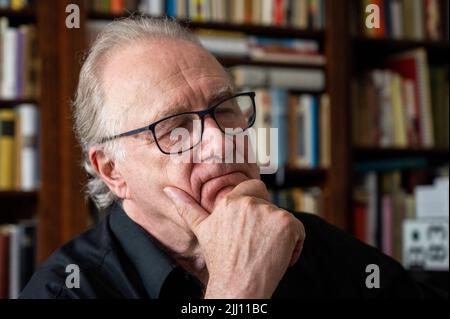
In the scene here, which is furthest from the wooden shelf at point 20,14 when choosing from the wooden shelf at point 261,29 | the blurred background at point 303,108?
the wooden shelf at point 261,29

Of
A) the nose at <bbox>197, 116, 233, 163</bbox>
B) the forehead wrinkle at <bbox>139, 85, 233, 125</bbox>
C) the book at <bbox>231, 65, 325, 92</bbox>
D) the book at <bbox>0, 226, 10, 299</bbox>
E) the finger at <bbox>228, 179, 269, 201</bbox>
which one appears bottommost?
the book at <bbox>0, 226, 10, 299</bbox>

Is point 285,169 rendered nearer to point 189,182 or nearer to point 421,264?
point 421,264

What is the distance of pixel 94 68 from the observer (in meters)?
1.25

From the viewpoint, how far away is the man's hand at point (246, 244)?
89 cm

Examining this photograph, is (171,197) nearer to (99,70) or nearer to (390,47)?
(99,70)

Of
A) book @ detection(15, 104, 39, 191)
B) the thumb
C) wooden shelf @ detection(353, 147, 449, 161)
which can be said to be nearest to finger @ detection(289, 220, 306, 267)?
the thumb

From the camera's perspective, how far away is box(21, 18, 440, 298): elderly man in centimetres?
101

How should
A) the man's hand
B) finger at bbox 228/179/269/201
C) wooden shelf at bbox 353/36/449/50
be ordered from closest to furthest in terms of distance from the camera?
1. the man's hand
2. finger at bbox 228/179/269/201
3. wooden shelf at bbox 353/36/449/50

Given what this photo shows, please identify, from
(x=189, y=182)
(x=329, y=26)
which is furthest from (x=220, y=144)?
(x=329, y=26)

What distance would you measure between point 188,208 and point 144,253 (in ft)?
0.46

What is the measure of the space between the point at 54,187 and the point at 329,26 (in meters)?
1.18

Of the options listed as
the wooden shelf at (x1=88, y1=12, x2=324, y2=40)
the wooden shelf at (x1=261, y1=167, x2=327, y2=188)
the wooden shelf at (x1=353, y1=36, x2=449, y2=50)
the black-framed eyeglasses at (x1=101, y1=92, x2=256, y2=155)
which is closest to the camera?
the black-framed eyeglasses at (x1=101, y1=92, x2=256, y2=155)

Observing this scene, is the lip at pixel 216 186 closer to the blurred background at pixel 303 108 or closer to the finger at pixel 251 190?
the finger at pixel 251 190

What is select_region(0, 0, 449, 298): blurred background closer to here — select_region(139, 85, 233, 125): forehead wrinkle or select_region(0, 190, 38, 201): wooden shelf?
select_region(0, 190, 38, 201): wooden shelf
